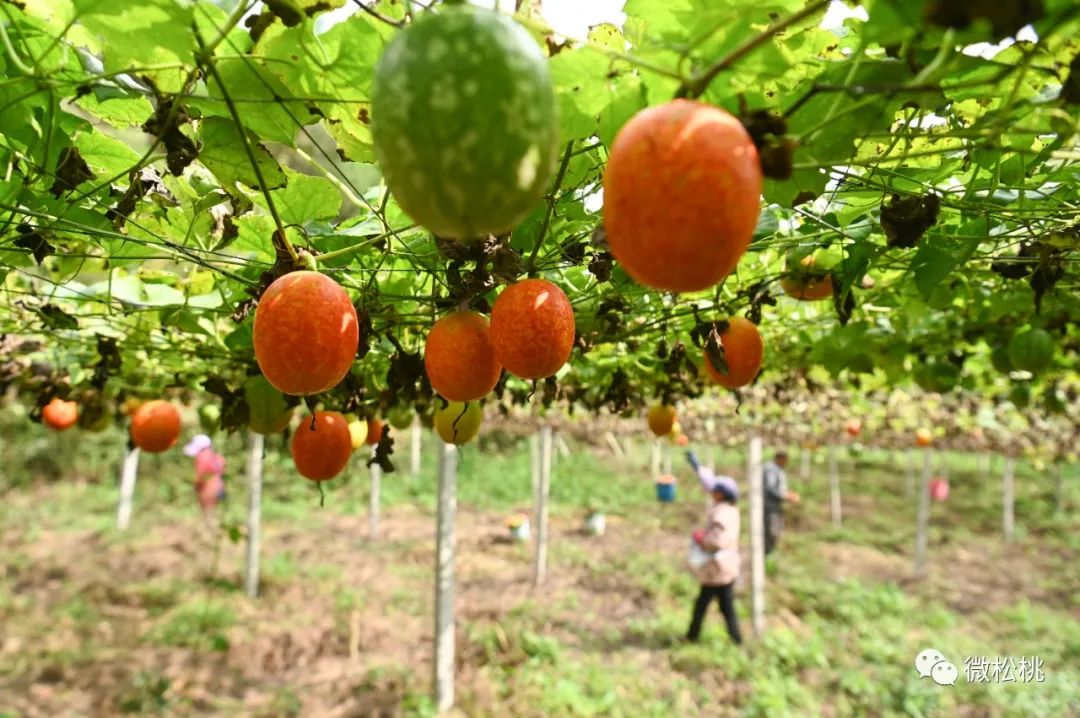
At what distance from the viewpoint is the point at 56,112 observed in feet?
3.67

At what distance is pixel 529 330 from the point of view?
40.4 inches

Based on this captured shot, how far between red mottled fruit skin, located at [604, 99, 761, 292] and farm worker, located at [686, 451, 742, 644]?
294 inches

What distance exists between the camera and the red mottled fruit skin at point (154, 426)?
2887 millimetres

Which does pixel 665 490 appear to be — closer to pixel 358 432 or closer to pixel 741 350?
pixel 358 432

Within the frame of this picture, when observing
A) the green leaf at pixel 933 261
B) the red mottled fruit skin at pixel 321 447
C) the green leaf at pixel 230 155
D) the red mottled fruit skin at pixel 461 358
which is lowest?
the red mottled fruit skin at pixel 321 447

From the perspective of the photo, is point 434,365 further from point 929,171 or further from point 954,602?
point 954,602

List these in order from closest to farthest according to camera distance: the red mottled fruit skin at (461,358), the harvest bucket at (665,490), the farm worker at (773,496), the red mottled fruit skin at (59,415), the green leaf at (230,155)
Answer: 1. the green leaf at (230,155)
2. the red mottled fruit skin at (461,358)
3. the red mottled fruit skin at (59,415)
4. the farm worker at (773,496)
5. the harvest bucket at (665,490)

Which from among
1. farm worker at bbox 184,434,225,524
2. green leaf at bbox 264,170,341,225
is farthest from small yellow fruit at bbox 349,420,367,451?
farm worker at bbox 184,434,225,524

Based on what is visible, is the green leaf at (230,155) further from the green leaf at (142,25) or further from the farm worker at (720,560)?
the farm worker at (720,560)

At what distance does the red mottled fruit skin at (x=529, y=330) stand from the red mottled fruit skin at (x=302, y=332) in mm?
244

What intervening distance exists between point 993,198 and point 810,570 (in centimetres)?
1064

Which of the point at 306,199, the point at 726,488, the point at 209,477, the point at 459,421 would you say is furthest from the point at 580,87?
the point at 209,477

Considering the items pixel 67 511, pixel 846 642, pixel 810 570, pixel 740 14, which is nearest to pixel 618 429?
pixel 810 570

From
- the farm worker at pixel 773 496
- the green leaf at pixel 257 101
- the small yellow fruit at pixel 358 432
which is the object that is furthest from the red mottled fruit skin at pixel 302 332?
the farm worker at pixel 773 496
